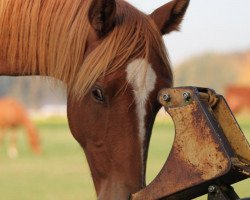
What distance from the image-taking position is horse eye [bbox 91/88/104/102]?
2.62m

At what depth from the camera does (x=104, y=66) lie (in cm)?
262

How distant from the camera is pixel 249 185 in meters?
13.7

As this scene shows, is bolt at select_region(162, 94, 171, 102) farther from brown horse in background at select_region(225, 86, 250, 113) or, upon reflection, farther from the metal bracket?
brown horse in background at select_region(225, 86, 250, 113)

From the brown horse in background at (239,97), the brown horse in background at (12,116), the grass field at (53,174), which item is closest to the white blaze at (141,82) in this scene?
the grass field at (53,174)

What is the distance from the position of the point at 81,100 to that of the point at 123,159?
1.07 feet

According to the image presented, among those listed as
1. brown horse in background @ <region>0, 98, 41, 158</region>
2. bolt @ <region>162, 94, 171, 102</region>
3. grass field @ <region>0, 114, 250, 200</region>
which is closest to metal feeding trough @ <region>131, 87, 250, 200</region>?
bolt @ <region>162, 94, 171, 102</region>

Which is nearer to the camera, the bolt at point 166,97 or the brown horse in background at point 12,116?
the bolt at point 166,97

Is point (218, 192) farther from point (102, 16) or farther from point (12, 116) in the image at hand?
point (12, 116)

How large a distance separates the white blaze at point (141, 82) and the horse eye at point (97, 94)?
134 millimetres

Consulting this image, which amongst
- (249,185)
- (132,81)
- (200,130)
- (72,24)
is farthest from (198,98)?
(249,185)

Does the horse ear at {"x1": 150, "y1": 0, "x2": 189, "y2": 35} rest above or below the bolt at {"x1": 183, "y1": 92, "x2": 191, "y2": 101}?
below

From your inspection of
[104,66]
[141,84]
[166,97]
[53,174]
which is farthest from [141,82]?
[53,174]

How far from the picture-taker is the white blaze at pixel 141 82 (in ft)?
8.22

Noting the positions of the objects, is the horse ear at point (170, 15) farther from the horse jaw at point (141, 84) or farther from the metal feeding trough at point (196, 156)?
the metal feeding trough at point (196, 156)
